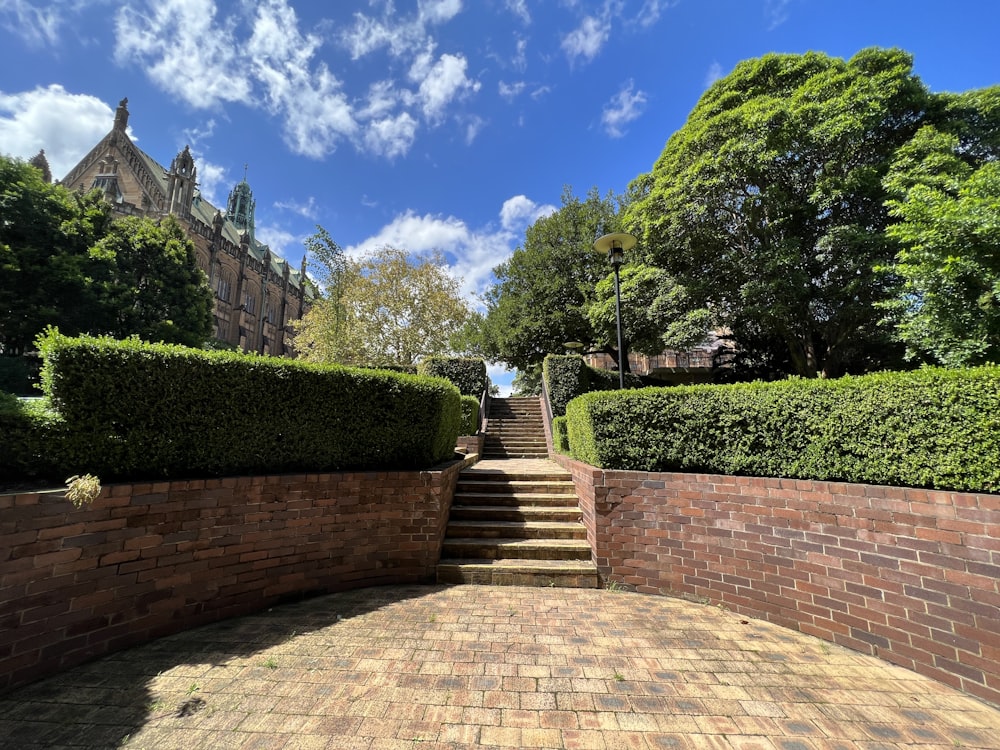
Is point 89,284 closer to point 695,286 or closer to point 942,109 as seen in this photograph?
point 695,286

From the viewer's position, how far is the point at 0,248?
15.2 m

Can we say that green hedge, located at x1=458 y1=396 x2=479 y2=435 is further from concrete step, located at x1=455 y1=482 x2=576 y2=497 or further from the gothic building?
the gothic building

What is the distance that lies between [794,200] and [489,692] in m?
12.7

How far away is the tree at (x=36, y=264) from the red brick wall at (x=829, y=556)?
22.5 meters

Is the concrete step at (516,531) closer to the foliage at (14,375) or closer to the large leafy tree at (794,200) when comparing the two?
the large leafy tree at (794,200)

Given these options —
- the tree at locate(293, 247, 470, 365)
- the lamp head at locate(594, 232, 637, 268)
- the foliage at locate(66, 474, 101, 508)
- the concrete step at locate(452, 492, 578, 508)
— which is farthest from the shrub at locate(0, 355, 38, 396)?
the lamp head at locate(594, 232, 637, 268)

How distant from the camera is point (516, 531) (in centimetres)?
484

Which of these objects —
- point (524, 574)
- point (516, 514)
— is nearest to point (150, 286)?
point (516, 514)

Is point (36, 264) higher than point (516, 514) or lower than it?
higher

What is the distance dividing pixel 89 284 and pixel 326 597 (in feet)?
71.6

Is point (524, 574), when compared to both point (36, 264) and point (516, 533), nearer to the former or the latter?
point (516, 533)

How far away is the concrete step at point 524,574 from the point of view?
13.5ft

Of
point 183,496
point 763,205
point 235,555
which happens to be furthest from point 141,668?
point 763,205

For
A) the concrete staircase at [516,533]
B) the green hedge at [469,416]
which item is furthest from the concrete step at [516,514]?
the green hedge at [469,416]
